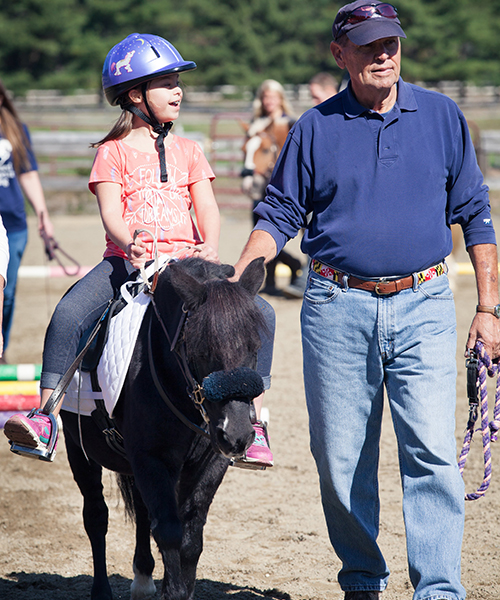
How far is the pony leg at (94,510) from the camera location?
11.1 ft

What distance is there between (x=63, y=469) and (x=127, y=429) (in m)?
2.28

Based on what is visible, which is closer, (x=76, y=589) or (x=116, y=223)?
A: (x=116, y=223)

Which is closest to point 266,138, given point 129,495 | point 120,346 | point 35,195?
point 35,195

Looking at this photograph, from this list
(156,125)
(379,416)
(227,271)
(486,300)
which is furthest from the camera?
(156,125)

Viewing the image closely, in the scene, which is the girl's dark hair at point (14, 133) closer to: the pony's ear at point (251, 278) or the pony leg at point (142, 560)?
the pony leg at point (142, 560)

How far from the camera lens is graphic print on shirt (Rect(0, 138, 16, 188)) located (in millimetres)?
5727

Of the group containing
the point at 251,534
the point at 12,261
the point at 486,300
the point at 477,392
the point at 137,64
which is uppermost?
the point at 137,64

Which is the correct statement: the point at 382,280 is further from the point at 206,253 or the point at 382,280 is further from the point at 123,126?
the point at 123,126

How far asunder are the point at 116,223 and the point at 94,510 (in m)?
1.38

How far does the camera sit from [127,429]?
2922 millimetres

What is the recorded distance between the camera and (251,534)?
13.1 ft

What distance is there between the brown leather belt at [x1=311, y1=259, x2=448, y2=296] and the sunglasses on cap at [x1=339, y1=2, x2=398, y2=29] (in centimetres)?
93

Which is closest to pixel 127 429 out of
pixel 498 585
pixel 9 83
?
pixel 498 585

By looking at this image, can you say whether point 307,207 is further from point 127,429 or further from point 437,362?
point 127,429
